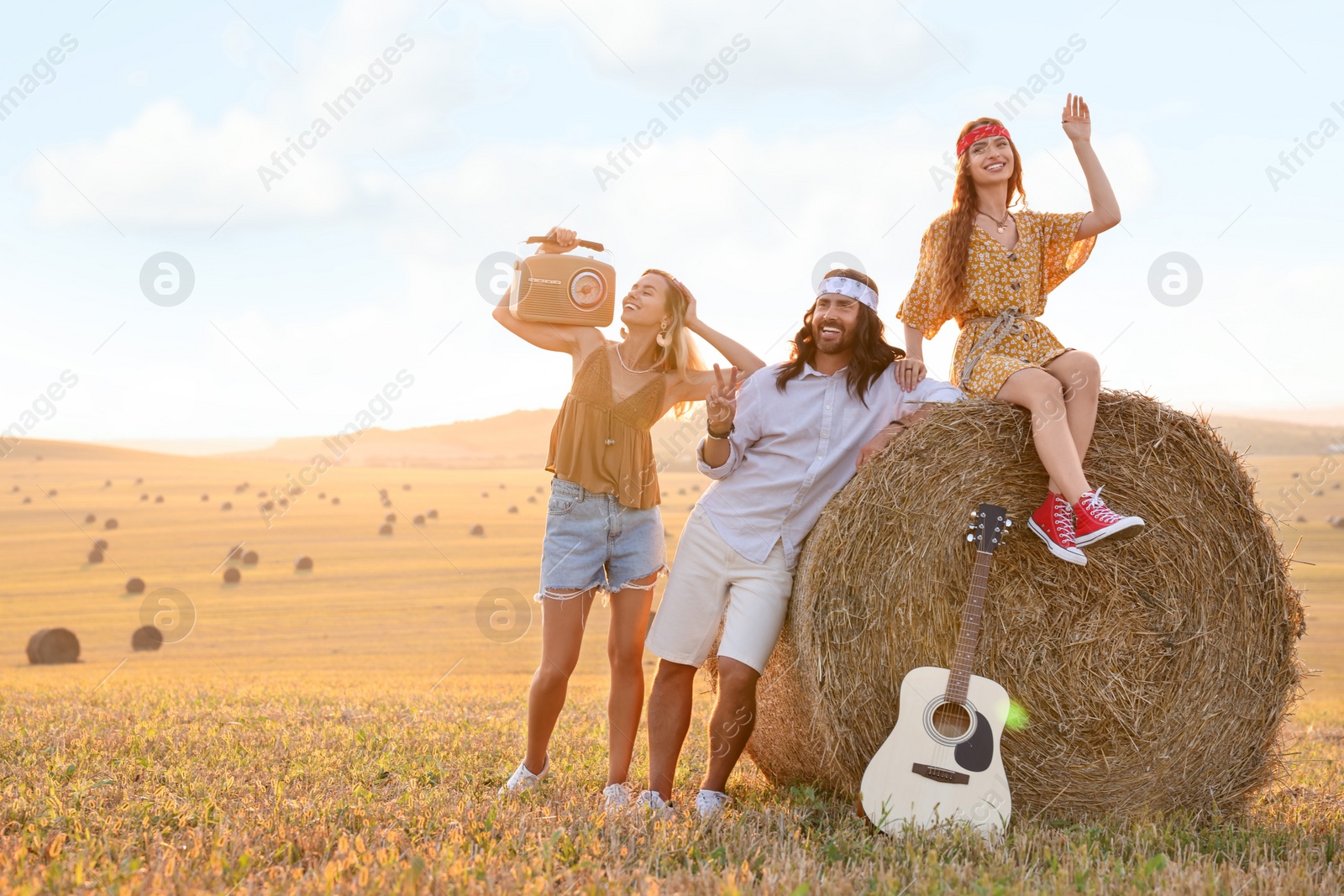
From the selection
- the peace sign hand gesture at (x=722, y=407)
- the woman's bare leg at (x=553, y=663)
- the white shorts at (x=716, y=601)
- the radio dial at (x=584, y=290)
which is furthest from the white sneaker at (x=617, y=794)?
the radio dial at (x=584, y=290)

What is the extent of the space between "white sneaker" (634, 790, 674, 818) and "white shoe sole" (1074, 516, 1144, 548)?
2041 millimetres

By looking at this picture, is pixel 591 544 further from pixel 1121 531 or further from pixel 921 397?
pixel 1121 531

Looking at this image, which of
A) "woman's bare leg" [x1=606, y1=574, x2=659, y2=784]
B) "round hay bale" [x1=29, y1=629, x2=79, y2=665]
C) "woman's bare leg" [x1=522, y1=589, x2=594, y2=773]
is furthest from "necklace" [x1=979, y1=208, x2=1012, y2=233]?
"round hay bale" [x1=29, y1=629, x2=79, y2=665]

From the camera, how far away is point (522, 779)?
458 centimetres

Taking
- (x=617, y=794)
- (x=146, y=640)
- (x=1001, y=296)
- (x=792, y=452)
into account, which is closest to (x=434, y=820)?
(x=617, y=794)

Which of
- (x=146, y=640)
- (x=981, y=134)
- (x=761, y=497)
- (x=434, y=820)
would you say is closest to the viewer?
(x=434, y=820)

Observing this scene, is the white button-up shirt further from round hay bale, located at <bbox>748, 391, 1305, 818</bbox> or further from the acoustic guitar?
the acoustic guitar

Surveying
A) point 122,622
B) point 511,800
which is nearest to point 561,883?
point 511,800

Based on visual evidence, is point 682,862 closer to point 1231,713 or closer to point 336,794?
point 336,794

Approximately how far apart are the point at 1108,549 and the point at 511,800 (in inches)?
113

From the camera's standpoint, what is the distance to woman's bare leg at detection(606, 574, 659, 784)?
4586 millimetres

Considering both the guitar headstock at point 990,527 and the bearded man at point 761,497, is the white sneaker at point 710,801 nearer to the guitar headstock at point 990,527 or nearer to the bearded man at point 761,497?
the bearded man at point 761,497

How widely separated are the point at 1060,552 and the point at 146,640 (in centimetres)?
1600

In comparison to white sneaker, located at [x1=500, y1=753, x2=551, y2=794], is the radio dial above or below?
above
